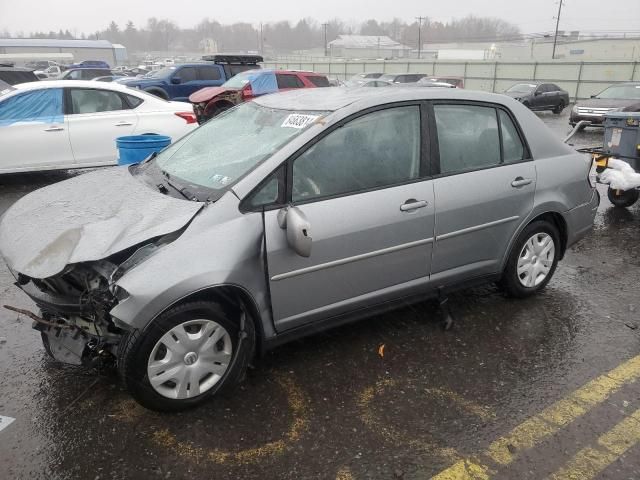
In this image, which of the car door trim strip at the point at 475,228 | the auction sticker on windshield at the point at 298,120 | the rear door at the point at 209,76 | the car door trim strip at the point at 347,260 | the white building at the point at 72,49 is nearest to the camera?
the car door trim strip at the point at 347,260

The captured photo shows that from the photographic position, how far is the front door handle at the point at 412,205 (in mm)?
3197

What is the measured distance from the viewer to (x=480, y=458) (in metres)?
2.51

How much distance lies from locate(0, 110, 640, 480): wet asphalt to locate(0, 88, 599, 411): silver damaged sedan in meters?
0.24

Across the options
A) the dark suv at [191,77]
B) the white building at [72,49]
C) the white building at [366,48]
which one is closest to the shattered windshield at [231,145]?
the dark suv at [191,77]

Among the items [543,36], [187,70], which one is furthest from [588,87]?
[543,36]

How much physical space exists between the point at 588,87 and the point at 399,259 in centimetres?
3065

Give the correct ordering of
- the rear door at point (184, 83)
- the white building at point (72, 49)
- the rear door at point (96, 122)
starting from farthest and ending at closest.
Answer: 1. the white building at point (72, 49)
2. the rear door at point (184, 83)
3. the rear door at point (96, 122)

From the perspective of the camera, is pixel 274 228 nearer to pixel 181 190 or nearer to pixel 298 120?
pixel 181 190

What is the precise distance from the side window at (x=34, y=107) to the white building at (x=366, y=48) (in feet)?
294

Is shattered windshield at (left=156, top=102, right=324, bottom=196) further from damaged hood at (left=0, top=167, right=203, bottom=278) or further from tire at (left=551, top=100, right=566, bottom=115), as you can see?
tire at (left=551, top=100, right=566, bottom=115)

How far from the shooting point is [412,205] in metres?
3.23

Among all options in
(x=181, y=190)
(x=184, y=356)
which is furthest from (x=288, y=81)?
(x=184, y=356)

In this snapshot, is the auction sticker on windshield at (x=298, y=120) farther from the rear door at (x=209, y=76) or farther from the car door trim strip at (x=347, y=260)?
the rear door at (x=209, y=76)

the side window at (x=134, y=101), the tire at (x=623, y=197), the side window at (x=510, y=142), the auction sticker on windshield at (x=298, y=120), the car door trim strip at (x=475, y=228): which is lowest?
the tire at (x=623, y=197)
